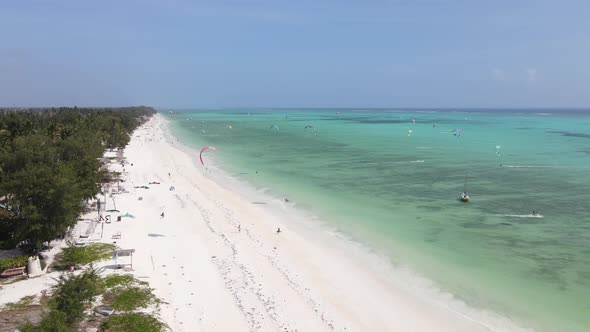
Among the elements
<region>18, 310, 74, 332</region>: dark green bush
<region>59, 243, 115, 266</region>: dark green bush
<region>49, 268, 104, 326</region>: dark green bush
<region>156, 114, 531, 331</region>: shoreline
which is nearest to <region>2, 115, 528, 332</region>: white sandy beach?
<region>156, 114, 531, 331</region>: shoreline

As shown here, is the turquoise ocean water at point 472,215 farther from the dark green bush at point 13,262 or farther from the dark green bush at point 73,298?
the dark green bush at point 13,262

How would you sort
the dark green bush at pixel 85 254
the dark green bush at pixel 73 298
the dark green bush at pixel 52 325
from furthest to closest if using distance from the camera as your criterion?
the dark green bush at pixel 85 254, the dark green bush at pixel 73 298, the dark green bush at pixel 52 325

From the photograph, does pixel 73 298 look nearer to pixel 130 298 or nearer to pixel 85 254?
pixel 130 298

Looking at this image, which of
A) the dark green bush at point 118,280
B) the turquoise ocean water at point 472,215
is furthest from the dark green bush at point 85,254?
the turquoise ocean water at point 472,215

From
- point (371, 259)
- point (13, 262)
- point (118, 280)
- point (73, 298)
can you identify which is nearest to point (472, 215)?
point (371, 259)

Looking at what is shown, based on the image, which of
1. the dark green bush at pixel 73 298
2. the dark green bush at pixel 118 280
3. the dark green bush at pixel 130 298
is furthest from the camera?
the dark green bush at pixel 118 280

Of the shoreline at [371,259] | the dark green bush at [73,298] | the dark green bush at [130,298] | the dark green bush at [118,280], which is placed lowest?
the shoreline at [371,259]

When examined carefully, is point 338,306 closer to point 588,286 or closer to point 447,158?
point 588,286

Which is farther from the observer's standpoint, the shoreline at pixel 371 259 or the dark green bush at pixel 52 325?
the shoreline at pixel 371 259

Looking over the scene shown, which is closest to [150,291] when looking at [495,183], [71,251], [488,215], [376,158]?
[71,251]
